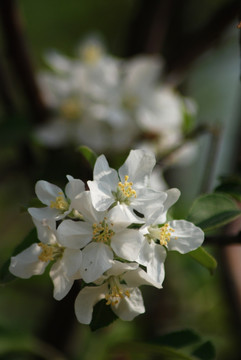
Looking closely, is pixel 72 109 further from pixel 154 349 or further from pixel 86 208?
pixel 86 208

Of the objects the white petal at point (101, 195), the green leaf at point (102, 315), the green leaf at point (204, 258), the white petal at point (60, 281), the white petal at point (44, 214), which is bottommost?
the green leaf at point (102, 315)

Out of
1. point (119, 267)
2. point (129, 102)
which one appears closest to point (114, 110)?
point (129, 102)

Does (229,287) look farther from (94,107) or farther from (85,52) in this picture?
(85,52)

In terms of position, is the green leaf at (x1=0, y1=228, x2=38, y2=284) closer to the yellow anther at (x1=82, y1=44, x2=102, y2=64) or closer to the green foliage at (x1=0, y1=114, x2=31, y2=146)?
the green foliage at (x1=0, y1=114, x2=31, y2=146)

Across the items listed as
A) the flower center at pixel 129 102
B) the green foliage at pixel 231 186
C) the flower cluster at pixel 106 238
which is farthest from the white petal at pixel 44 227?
the flower center at pixel 129 102

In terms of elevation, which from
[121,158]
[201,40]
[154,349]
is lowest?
[154,349]

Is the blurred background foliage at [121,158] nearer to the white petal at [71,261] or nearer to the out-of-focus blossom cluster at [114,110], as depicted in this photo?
the out-of-focus blossom cluster at [114,110]

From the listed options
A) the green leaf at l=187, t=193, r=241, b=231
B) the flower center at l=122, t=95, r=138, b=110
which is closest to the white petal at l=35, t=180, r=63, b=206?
the green leaf at l=187, t=193, r=241, b=231
